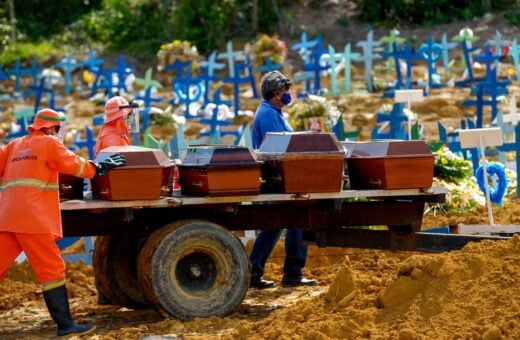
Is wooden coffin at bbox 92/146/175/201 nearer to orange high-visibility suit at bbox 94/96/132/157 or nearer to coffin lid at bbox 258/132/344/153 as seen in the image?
coffin lid at bbox 258/132/344/153

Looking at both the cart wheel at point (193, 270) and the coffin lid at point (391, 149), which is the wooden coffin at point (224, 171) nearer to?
the cart wheel at point (193, 270)

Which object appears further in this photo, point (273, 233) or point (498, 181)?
point (498, 181)

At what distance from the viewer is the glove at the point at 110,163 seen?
29.0 ft

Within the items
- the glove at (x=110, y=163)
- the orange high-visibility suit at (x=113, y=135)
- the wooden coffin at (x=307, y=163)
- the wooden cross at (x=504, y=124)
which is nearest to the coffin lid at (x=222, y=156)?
the wooden coffin at (x=307, y=163)

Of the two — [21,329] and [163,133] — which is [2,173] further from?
[163,133]

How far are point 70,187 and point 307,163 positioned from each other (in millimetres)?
1678

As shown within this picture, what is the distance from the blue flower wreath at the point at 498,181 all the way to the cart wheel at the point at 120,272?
4.74m

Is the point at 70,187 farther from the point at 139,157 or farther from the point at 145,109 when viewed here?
the point at 145,109

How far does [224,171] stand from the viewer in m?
9.09

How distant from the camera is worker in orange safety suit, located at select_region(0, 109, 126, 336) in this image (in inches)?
339

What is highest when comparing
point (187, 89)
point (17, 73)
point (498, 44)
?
point (17, 73)

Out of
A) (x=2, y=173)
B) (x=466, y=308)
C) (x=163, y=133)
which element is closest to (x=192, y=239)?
(x=2, y=173)

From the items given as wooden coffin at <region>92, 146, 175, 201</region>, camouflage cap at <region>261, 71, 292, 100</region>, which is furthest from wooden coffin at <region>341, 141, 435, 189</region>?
wooden coffin at <region>92, 146, 175, 201</region>

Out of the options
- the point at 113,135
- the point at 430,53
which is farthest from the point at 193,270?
the point at 430,53
